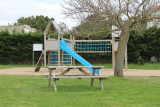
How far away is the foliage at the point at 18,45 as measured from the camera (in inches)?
892

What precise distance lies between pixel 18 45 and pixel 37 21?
36.7m

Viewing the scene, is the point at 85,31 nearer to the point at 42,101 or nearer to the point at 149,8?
the point at 149,8

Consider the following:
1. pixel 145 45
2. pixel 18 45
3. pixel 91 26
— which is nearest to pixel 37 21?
pixel 18 45

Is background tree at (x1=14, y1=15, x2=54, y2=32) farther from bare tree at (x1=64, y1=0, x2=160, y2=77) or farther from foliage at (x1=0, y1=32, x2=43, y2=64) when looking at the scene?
bare tree at (x1=64, y1=0, x2=160, y2=77)

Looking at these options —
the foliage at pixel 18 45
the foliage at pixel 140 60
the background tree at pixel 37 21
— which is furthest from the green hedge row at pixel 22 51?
the background tree at pixel 37 21

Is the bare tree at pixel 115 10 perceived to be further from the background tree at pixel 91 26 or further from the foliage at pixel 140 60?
the foliage at pixel 140 60

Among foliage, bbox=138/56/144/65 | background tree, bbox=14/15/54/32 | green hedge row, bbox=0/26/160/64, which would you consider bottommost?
foliage, bbox=138/56/144/65

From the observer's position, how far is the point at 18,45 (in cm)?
2267

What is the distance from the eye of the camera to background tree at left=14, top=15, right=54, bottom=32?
55812 millimetres

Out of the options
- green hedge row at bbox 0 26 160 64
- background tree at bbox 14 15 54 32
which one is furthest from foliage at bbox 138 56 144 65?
background tree at bbox 14 15 54 32

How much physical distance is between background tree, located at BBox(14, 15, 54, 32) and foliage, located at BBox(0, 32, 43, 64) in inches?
1208

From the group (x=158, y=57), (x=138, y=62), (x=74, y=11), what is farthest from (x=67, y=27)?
(x=158, y=57)

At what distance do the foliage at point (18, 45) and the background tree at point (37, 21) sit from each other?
30.7 metres

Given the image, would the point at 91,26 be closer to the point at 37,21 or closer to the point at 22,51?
the point at 22,51
